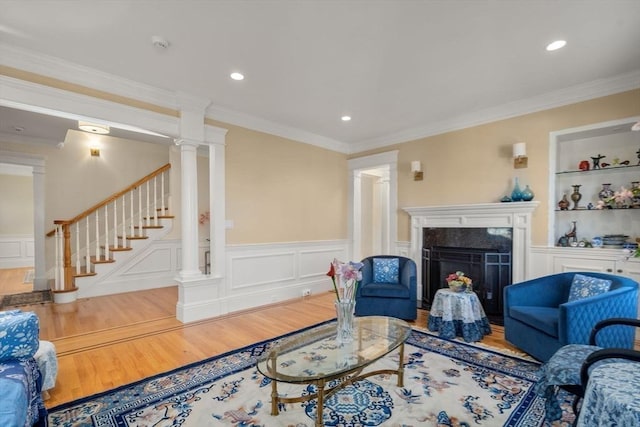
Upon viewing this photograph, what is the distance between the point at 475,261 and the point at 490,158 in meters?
1.42

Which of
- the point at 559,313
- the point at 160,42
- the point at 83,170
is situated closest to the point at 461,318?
the point at 559,313

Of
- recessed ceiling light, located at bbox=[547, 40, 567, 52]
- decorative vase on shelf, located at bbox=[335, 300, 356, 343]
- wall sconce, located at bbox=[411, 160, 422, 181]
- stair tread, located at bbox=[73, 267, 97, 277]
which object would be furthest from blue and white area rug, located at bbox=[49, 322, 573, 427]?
stair tread, located at bbox=[73, 267, 97, 277]

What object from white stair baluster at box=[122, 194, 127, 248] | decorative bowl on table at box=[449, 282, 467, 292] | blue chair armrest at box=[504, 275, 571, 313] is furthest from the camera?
white stair baluster at box=[122, 194, 127, 248]

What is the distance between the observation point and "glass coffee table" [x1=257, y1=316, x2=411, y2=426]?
174 cm

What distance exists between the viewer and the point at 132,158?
20.8 ft

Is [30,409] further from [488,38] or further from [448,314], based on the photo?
[488,38]

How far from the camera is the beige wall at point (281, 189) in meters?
4.36

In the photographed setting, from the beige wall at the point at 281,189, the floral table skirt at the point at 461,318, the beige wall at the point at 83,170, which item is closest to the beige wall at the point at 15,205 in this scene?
the beige wall at the point at 83,170

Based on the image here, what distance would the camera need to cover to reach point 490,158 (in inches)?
163

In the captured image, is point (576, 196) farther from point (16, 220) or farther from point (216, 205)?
point (16, 220)

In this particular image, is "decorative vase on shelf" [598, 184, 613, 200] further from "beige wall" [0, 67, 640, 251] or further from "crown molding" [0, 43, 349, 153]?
"crown molding" [0, 43, 349, 153]

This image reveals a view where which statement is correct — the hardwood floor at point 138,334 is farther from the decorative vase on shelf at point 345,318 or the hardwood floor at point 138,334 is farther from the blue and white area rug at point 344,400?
the decorative vase on shelf at point 345,318

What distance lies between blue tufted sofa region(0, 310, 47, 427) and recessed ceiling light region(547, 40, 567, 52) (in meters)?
4.25

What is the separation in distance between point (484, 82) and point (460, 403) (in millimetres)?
3127
